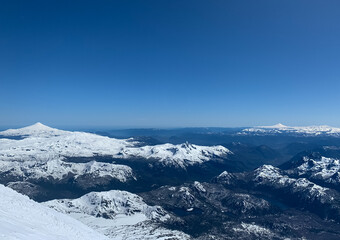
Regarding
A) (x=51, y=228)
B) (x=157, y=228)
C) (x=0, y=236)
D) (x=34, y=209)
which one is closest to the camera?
(x=0, y=236)

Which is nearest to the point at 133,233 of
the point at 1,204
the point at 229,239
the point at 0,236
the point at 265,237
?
the point at 229,239

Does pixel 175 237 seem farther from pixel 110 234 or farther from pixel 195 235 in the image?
pixel 110 234

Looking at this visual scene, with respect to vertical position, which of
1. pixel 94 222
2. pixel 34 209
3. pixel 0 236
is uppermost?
pixel 0 236

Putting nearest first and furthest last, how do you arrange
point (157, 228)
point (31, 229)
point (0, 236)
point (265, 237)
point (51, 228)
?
1. point (0, 236)
2. point (31, 229)
3. point (51, 228)
4. point (157, 228)
5. point (265, 237)

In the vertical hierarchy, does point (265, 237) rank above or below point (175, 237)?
below

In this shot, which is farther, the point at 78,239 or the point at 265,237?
the point at 265,237

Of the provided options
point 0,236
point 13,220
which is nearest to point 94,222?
point 13,220
